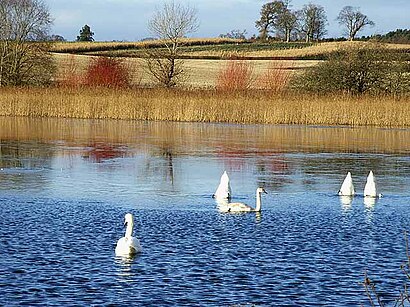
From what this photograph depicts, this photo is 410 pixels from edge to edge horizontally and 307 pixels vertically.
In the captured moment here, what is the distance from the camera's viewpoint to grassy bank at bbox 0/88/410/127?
36938 mm

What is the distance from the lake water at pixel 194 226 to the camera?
9.68 metres

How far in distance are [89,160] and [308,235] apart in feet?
34.5

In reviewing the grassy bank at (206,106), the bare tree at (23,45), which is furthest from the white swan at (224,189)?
the bare tree at (23,45)

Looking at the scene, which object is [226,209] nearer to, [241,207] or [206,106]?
[241,207]

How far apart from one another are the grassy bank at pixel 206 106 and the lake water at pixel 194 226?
10.6 meters

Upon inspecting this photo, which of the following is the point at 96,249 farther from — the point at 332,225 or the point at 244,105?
the point at 244,105

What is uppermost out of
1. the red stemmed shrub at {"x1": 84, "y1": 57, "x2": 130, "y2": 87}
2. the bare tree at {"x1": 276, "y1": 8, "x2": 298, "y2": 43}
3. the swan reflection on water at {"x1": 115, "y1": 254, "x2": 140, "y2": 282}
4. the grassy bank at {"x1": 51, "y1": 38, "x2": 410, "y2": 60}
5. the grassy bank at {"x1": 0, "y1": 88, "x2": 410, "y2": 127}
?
the bare tree at {"x1": 276, "y1": 8, "x2": 298, "y2": 43}

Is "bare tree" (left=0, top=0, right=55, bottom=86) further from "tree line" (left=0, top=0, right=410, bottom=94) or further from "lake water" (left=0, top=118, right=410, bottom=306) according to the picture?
"lake water" (left=0, top=118, right=410, bottom=306)

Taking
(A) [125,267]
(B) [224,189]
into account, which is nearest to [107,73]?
(B) [224,189]

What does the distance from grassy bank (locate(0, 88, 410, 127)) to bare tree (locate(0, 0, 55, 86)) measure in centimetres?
747

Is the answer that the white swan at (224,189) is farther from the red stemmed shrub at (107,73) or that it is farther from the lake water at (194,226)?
the red stemmed shrub at (107,73)

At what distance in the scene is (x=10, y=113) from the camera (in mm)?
41094

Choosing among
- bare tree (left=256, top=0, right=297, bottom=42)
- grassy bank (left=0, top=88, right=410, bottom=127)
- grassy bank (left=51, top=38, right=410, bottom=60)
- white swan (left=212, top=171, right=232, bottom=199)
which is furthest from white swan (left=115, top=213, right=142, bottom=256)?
bare tree (left=256, top=0, right=297, bottom=42)

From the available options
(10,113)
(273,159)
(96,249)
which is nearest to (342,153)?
(273,159)
